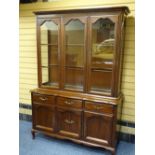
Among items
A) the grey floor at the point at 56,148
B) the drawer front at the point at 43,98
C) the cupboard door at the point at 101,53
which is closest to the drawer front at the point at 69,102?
the drawer front at the point at 43,98

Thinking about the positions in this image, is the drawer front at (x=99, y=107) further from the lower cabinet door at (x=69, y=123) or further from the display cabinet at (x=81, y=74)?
the lower cabinet door at (x=69, y=123)

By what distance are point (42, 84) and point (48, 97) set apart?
0.30 m

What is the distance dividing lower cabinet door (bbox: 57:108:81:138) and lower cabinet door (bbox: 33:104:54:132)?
132mm

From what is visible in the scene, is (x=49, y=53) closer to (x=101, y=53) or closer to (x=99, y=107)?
(x=101, y=53)

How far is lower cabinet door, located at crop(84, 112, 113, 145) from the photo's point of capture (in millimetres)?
2502

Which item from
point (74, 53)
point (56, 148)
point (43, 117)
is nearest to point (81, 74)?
point (74, 53)

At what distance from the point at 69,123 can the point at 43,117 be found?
464 millimetres

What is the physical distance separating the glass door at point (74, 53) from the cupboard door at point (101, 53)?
147 mm

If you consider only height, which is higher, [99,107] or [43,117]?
[99,107]

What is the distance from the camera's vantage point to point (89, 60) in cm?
258

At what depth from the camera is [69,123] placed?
108 inches

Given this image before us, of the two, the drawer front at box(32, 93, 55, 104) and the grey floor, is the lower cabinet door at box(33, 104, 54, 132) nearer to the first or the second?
the drawer front at box(32, 93, 55, 104)
